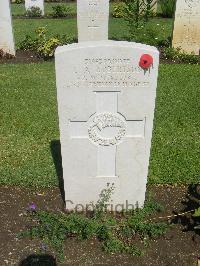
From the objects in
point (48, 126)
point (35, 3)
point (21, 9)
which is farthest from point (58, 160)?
point (21, 9)

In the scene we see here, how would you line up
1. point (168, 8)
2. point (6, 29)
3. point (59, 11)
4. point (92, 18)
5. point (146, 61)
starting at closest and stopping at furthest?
1. point (146, 61)
2. point (6, 29)
3. point (92, 18)
4. point (168, 8)
5. point (59, 11)

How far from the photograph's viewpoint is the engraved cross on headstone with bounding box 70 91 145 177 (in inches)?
135

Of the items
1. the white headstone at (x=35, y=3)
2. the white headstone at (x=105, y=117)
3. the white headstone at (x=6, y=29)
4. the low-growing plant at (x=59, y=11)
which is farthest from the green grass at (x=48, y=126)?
the white headstone at (x=35, y=3)

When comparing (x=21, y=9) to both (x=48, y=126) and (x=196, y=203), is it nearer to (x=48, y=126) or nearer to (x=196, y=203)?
(x=48, y=126)

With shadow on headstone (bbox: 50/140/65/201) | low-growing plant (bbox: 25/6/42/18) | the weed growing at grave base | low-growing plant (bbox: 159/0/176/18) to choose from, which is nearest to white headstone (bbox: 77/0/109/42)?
shadow on headstone (bbox: 50/140/65/201)

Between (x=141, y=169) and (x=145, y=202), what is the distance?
55cm

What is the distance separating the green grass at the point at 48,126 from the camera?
4836 mm

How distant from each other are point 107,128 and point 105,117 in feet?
0.47

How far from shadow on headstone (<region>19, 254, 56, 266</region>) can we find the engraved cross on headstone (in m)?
1.07

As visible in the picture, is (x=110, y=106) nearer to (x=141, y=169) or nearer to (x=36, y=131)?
(x=141, y=169)

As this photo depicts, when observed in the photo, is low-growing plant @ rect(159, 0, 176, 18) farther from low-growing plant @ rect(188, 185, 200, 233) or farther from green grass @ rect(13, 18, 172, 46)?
low-growing plant @ rect(188, 185, 200, 233)

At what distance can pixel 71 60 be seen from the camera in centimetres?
319

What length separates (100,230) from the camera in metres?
3.67

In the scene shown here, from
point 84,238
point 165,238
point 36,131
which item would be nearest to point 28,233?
point 84,238
